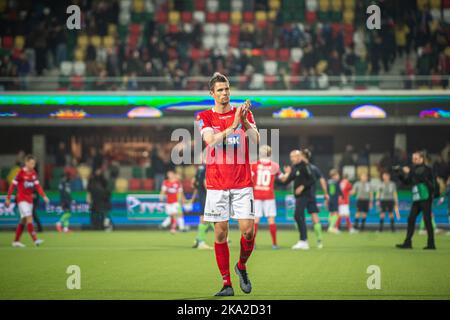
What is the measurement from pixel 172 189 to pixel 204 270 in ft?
42.7

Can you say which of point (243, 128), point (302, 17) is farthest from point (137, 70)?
point (243, 128)

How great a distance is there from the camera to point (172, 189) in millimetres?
26797

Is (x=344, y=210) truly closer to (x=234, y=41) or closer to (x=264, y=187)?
(x=264, y=187)

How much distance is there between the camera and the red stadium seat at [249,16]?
111ft

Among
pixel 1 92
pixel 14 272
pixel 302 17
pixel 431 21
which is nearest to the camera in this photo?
pixel 14 272

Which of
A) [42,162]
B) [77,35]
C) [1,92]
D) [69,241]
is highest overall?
[77,35]

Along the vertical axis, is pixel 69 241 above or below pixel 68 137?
below

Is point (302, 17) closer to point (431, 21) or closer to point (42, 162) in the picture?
point (431, 21)

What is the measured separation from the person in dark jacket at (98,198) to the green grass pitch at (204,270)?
6.01 meters

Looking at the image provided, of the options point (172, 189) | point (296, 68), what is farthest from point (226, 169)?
point (296, 68)

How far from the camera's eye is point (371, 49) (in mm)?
30750

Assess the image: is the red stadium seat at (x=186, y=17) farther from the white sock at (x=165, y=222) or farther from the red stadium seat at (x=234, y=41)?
the white sock at (x=165, y=222)
